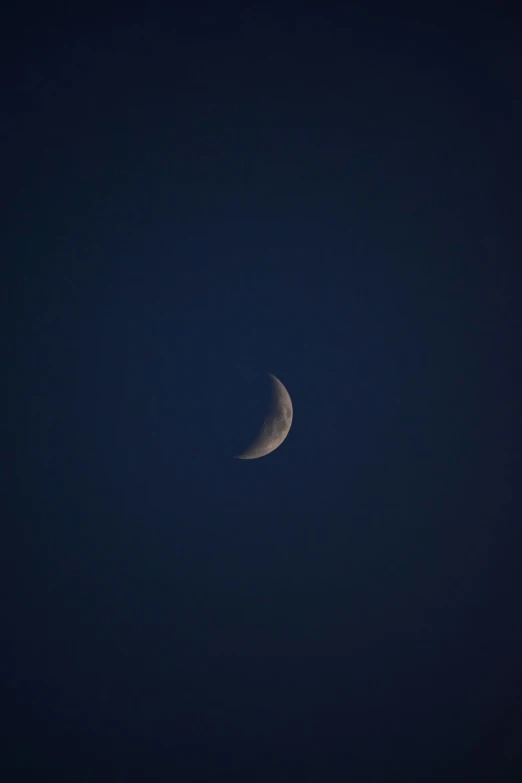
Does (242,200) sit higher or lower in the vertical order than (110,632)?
higher

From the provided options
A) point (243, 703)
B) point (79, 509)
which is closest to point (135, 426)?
point (79, 509)

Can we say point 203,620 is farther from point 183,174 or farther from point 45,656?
point 183,174

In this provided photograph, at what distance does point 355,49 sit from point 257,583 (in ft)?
14.3

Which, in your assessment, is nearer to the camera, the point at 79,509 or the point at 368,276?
the point at 79,509

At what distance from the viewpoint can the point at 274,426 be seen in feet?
14.0

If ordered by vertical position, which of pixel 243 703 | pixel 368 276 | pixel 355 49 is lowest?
pixel 243 703

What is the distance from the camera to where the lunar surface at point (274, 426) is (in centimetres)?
423

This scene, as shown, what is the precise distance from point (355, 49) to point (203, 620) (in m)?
4.72

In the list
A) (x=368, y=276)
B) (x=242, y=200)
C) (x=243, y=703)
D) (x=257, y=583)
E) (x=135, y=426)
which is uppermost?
(x=242, y=200)

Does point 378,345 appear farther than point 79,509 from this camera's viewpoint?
Yes

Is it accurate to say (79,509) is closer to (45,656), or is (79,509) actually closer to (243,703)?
(45,656)

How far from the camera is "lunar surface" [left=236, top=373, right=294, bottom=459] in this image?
4.23m

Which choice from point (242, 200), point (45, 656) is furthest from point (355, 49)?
point (45, 656)

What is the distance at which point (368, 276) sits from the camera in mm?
4566
